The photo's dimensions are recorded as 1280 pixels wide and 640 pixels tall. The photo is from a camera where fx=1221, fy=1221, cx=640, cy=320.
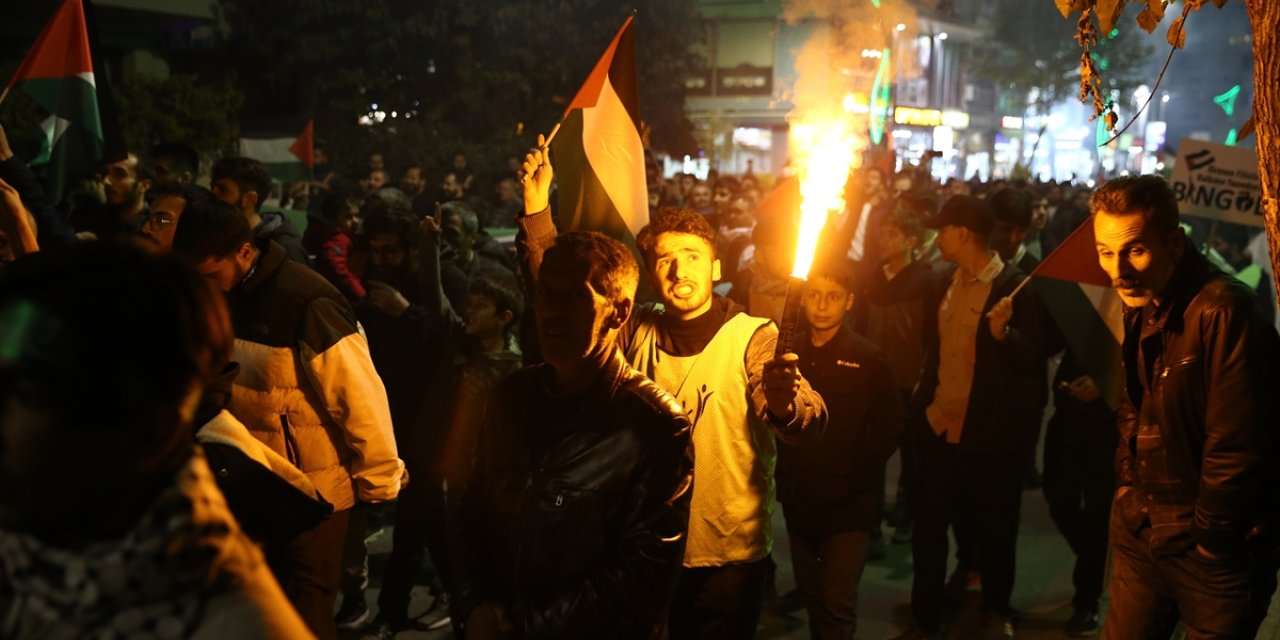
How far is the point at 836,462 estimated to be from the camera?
5.50 m

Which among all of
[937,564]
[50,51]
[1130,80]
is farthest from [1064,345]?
[1130,80]

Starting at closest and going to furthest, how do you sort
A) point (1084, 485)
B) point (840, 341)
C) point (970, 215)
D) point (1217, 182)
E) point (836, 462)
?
point (836, 462) → point (840, 341) → point (970, 215) → point (1084, 485) → point (1217, 182)

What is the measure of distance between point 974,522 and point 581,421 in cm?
396

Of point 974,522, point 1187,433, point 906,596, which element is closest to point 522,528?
point 1187,433

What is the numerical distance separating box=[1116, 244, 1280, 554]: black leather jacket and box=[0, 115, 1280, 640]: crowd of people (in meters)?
0.01

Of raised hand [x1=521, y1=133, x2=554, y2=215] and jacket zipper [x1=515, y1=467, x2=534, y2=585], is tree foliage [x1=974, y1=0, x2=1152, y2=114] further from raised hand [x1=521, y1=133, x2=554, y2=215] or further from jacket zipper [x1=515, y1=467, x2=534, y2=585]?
jacket zipper [x1=515, y1=467, x2=534, y2=585]

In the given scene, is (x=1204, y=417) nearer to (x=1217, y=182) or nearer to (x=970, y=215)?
(x=970, y=215)

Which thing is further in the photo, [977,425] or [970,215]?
[970,215]

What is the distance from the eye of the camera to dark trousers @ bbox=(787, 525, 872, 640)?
534cm

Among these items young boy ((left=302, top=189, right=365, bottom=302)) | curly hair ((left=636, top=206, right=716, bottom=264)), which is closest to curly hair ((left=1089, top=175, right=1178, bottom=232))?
curly hair ((left=636, top=206, right=716, bottom=264))

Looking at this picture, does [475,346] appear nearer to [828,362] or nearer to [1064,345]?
[828,362]

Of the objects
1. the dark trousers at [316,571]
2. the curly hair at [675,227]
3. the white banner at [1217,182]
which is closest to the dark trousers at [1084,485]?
the white banner at [1217,182]

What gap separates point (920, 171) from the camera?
1939 centimetres

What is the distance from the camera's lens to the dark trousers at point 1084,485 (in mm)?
6566
